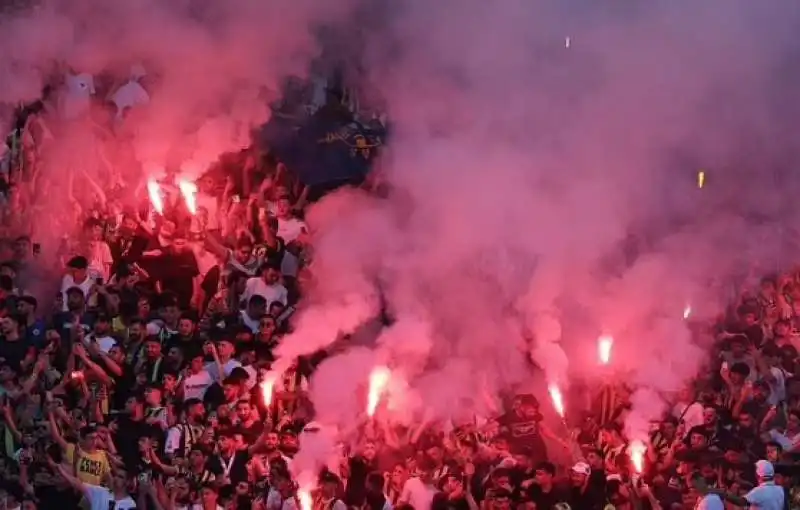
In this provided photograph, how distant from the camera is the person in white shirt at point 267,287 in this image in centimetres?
633

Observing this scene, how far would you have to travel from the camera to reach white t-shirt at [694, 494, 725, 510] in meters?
5.04

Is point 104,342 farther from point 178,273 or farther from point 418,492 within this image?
point 418,492

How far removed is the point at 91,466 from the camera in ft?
17.7

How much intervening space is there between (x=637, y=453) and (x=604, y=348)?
912 millimetres

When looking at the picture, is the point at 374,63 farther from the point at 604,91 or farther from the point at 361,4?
the point at 604,91

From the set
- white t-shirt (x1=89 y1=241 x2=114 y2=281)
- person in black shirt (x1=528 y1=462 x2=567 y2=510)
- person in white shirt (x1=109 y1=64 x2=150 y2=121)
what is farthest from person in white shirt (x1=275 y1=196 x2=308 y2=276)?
person in black shirt (x1=528 y1=462 x2=567 y2=510)

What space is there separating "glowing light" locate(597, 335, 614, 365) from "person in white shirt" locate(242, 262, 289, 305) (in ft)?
5.43

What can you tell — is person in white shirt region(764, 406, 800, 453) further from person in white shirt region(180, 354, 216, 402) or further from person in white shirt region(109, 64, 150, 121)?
person in white shirt region(109, 64, 150, 121)

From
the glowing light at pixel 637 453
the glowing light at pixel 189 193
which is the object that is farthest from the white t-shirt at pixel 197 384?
the glowing light at pixel 637 453

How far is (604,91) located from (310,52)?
6.17 ft

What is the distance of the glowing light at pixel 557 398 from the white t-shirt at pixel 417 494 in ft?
3.11

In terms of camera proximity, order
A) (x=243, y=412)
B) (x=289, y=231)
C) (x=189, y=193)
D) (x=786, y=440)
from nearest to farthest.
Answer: (x=786, y=440) → (x=243, y=412) → (x=289, y=231) → (x=189, y=193)

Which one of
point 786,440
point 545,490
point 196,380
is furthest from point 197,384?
point 786,440

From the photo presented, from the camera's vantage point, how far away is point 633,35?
671 centimetres
